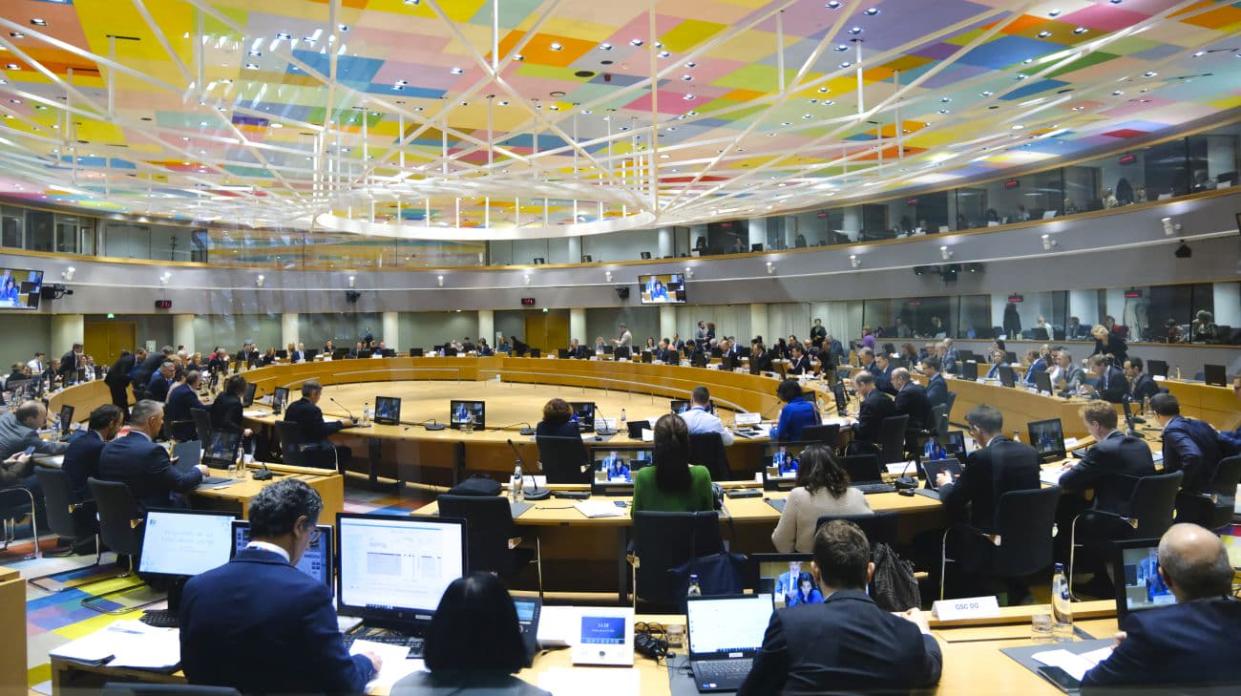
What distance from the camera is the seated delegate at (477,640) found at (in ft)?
7.00

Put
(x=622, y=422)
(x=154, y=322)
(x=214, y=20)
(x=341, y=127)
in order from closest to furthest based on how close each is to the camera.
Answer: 1. (x=214, y=20)
2. (x=622, y=422)
3. (x=341, y=127)
4. (x=154, y=322)

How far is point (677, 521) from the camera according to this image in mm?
4039

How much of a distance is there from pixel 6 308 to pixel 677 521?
19786mm

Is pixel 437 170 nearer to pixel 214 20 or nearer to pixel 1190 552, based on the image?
pixel 214 20

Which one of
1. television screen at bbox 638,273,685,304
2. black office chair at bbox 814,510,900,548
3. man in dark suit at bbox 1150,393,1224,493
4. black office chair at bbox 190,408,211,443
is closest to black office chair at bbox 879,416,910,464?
man in dark suit at bbox 1150,393,1224,493

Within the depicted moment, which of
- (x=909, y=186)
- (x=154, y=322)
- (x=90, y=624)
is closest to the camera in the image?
(x=90, y=624)

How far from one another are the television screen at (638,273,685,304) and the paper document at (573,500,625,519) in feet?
62.1

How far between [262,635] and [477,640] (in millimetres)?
626

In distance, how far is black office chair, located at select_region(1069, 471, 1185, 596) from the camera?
467 centimetres

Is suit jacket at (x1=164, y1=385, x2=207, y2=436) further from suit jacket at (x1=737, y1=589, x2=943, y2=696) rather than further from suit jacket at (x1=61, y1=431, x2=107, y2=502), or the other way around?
suit jacket at (x1=737, y1=589, x2=943, y2=696)

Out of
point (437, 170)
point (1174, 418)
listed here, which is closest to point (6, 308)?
point (437, 170)

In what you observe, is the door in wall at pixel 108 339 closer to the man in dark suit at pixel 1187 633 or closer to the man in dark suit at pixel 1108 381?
the man in dark suit at pixel 1108 381

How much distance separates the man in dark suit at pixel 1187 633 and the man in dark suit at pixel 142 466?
17.0 ft

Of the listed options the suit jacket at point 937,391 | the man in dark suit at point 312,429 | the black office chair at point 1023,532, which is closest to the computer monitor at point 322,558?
the black office chair at point 1023,532
